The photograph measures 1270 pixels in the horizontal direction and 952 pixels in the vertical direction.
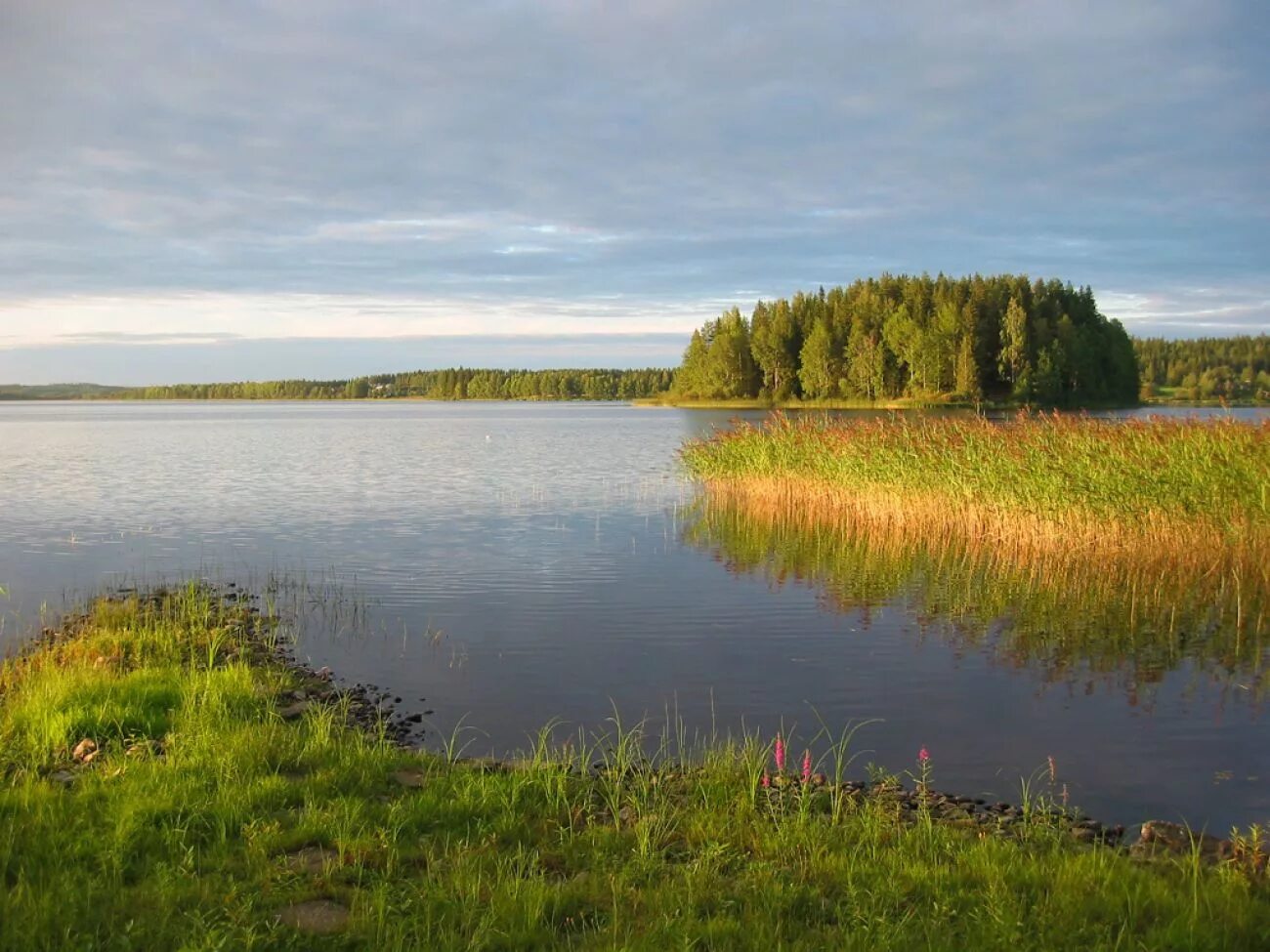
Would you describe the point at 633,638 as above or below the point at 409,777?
below

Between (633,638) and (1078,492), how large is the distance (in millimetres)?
9682

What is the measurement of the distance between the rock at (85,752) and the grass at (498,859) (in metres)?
0.07

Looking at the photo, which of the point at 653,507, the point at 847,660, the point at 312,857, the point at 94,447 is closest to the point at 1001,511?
the point at 847,660

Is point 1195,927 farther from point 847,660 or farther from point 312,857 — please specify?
point 847,660

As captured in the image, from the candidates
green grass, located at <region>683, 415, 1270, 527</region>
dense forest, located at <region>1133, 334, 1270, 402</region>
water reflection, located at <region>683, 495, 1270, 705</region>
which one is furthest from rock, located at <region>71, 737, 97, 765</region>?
dense forest, located at <region>1133, 334, 1270, 402</region>

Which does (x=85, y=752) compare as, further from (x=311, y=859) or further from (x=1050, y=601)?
(x=1050, y=601)

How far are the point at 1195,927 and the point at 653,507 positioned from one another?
2323 centimetres

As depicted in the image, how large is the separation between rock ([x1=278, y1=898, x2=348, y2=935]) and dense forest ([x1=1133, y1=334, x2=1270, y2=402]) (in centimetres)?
12439

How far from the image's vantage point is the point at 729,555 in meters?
20.6

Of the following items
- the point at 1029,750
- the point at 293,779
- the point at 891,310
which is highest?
the point at 891,310

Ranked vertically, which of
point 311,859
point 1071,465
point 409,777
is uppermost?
point 1071,465

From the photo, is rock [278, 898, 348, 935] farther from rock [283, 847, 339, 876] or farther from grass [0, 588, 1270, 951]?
rock [283, 847, 339, 876]

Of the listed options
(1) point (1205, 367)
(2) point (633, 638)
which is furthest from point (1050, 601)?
(1) point (1205, 367)

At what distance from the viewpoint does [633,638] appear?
1402cm
